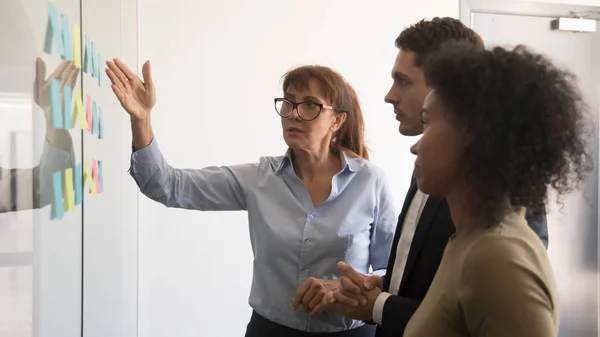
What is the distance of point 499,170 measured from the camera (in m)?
0.62

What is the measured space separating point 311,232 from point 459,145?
2.68ft

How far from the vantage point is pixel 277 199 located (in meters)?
1.48

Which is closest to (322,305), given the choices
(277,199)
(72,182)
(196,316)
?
(277,199)

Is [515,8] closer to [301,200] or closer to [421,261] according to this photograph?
[301,200]

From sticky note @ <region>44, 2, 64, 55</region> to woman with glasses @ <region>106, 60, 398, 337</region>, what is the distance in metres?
0.39

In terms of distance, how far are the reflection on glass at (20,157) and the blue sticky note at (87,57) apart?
357mm

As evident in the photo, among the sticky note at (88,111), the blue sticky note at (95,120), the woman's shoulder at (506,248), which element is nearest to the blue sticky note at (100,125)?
the blue sticky note at (95,120)

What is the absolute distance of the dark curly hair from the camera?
1.99 feet

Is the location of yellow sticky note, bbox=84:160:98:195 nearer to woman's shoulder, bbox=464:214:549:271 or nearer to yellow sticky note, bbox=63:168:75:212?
yellow sticky note, bbox=63:168:75:212

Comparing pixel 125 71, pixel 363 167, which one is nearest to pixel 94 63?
pixel 125 71

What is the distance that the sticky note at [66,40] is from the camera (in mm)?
953

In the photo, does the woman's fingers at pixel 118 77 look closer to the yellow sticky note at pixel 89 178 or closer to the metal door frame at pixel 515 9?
the yellow sticky note at pixel 89 178

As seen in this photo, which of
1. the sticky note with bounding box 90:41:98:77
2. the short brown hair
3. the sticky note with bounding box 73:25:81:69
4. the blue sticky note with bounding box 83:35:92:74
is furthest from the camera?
the short brown hair

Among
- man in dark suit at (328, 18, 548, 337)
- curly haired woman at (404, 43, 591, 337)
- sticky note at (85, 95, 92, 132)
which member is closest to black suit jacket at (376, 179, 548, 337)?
man in dark suit at (328, 18, 548, 337)
